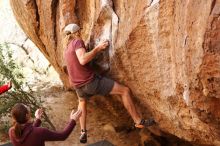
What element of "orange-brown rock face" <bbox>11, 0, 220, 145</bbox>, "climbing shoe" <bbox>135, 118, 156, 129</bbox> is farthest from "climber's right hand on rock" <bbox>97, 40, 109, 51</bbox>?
"climbing shoe" <bbox>135, 118, 156, 129</bbox>

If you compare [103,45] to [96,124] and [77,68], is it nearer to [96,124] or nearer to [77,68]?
[77,68]

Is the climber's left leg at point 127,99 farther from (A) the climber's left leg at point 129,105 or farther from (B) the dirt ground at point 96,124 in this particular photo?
(B) the dirt ground at point 96,124

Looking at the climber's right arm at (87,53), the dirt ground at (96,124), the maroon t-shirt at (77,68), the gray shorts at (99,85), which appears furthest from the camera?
the dirt ground at (96,124)

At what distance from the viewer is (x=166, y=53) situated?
5.95 metres

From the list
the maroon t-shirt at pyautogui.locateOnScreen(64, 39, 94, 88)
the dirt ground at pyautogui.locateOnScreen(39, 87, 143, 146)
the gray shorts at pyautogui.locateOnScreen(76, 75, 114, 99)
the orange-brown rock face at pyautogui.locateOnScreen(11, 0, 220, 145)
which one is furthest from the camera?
the dirt ground at pyautogui.locateOnScreen(39, 87, 143, 146)

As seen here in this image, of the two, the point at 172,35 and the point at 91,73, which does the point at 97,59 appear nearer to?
the point at 91,73

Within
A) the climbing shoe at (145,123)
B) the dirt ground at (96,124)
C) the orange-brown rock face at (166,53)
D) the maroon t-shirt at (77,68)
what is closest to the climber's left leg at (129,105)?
the climbing shoe at (145,123)

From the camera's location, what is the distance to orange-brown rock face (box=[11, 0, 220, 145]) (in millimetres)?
4848

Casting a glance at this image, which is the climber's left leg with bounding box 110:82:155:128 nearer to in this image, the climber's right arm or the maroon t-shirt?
the maroon t-shirt

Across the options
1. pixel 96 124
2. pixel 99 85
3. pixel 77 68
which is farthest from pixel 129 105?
pixel 96 124

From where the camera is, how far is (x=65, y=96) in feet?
41.5

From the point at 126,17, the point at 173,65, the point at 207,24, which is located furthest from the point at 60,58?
the point at 207,24

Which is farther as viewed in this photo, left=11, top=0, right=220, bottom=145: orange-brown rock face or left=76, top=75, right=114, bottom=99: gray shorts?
left=76, top=75, right=114, bottom=99: gray shorts

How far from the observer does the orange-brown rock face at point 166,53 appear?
485 centimetres
